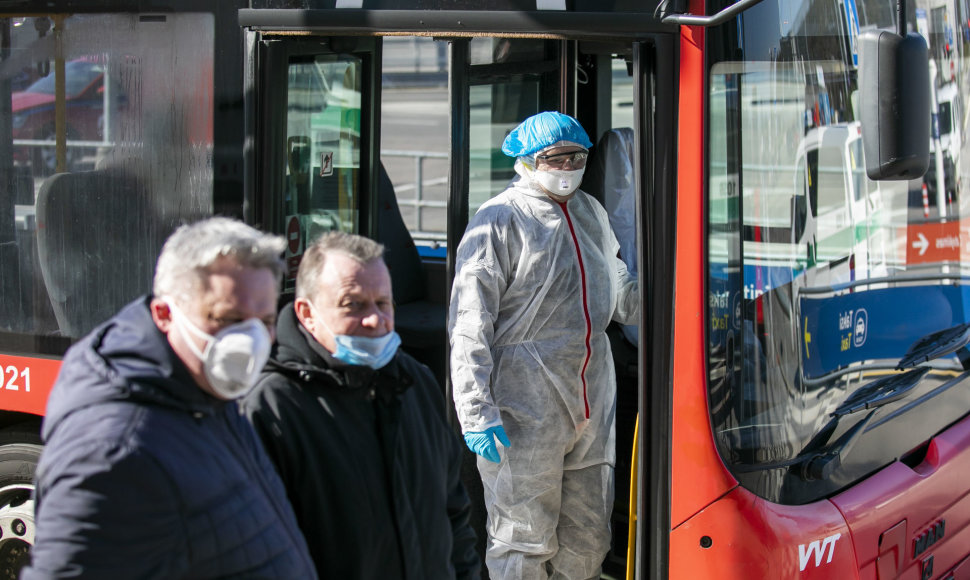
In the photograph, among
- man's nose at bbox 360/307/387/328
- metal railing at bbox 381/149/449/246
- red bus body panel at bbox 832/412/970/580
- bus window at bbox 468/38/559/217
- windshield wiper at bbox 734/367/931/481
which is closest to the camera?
man's nose at bbox 360/307/387/328

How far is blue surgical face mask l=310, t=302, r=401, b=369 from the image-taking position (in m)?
2.07

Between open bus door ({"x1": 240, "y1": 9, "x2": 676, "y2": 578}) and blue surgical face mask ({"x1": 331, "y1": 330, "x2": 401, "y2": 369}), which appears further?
open bus door ({"x1": 240, "y1": 9, "x2": 676, "y2": 578})

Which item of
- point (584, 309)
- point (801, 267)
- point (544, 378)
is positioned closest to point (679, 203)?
point (801, 267)

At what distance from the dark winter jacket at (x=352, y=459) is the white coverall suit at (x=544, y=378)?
48.1 inches

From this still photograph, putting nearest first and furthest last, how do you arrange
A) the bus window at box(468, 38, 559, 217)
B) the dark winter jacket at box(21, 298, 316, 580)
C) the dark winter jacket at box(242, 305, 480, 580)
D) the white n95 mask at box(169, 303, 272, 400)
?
the dark winter jacket at box(21, 298, 316, 580)
the white n95 mask at box(169, 303, 272, 400)
the dark winter jacket at box(242, 305, 480, 580)
the bus window at box(468, 38, 559, 217)

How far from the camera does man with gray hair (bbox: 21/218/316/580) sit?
1549mm

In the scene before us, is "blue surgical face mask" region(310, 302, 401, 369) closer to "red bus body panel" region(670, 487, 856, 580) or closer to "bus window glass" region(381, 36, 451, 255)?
"red bus body panel" region(670, 487, 856, 580)

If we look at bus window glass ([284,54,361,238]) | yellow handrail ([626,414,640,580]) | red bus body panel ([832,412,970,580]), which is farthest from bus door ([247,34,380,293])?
red bus body panel ([832,412,970,580])

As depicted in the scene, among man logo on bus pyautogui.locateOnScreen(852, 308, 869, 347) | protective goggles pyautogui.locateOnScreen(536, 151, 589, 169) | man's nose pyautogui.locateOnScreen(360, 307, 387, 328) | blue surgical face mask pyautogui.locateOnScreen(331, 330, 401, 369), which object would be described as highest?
protective goggles pyautogui.locateOnScreen(536, 151, 589, 169)

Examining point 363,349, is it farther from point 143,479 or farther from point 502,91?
point 502,91

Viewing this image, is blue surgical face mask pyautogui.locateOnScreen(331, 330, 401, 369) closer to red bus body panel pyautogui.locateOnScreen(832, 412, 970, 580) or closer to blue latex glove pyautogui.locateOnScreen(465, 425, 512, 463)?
blue latex glove pyautogui.locateOnScreen(465, 425, 512, 463)

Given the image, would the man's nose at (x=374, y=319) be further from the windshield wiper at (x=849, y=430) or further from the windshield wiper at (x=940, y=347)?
the windshield wiper at (x=940, y=347)

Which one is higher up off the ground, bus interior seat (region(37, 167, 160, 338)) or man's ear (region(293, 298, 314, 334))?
bus interior seat (region(37, 167, 160, 338))

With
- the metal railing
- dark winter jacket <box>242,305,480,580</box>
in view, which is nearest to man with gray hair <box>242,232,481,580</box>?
dark winter jacket <box>242,305,480,580</box>
